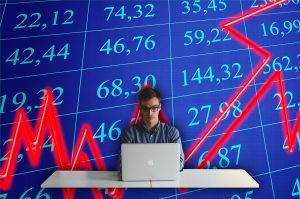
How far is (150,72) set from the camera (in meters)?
3.51

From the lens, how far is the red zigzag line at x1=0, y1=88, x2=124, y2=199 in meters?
3.19

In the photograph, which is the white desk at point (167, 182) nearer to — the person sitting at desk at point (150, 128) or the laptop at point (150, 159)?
the laptop at point (150, 159)

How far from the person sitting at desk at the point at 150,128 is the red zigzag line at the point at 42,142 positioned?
0.49 m

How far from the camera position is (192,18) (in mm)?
3730

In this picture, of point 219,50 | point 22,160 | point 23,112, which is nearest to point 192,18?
point 219,50

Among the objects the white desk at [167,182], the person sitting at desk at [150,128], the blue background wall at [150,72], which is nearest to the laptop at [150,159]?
the white desk at [167,182]

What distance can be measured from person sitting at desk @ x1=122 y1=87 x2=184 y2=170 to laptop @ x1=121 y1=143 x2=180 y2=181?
1.51ft

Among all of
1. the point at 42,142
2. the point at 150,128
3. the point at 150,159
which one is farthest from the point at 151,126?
the point at 42,142

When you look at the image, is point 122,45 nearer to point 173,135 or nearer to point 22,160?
point 173,135

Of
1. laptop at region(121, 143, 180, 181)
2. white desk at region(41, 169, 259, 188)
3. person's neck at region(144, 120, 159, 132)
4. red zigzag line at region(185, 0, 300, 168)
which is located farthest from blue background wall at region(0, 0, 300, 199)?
laptop at region(121, 143, 180, 181)

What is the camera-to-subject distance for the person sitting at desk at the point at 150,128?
287 centimetres

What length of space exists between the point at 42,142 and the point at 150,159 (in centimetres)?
126

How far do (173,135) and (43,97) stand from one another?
Result: 1.28 meters

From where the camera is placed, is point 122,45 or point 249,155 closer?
point 249,155
